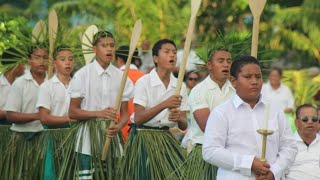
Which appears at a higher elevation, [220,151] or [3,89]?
[3,89]

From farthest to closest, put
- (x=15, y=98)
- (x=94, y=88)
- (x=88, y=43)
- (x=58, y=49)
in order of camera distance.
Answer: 1. (x=15, y=98)
2. (x=58, y=49)
3. (x=88, y=43)
4. (x=94, y=88)

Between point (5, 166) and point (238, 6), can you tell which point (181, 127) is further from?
point (238, 6)

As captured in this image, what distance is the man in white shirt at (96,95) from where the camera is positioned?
970cm

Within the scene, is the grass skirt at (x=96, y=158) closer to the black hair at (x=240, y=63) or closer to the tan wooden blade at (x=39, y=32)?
the tan wooden blade at (x=39, y=32)

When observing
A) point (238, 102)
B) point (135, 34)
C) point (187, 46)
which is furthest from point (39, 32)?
point (238, 102)

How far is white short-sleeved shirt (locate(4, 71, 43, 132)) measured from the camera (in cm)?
1131

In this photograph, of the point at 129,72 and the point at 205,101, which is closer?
the point at 205,101

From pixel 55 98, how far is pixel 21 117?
52 centimetres

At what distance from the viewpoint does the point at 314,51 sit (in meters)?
19.4

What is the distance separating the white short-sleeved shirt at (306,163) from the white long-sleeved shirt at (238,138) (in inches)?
79.3

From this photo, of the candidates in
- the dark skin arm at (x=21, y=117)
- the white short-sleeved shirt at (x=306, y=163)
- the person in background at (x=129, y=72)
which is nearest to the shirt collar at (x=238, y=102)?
the white short-sleeved shirt at (x=306, y=163)

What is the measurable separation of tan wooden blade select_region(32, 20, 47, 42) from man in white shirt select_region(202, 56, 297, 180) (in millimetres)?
4546

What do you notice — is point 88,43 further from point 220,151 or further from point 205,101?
point 220,151

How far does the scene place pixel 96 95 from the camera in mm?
9742
